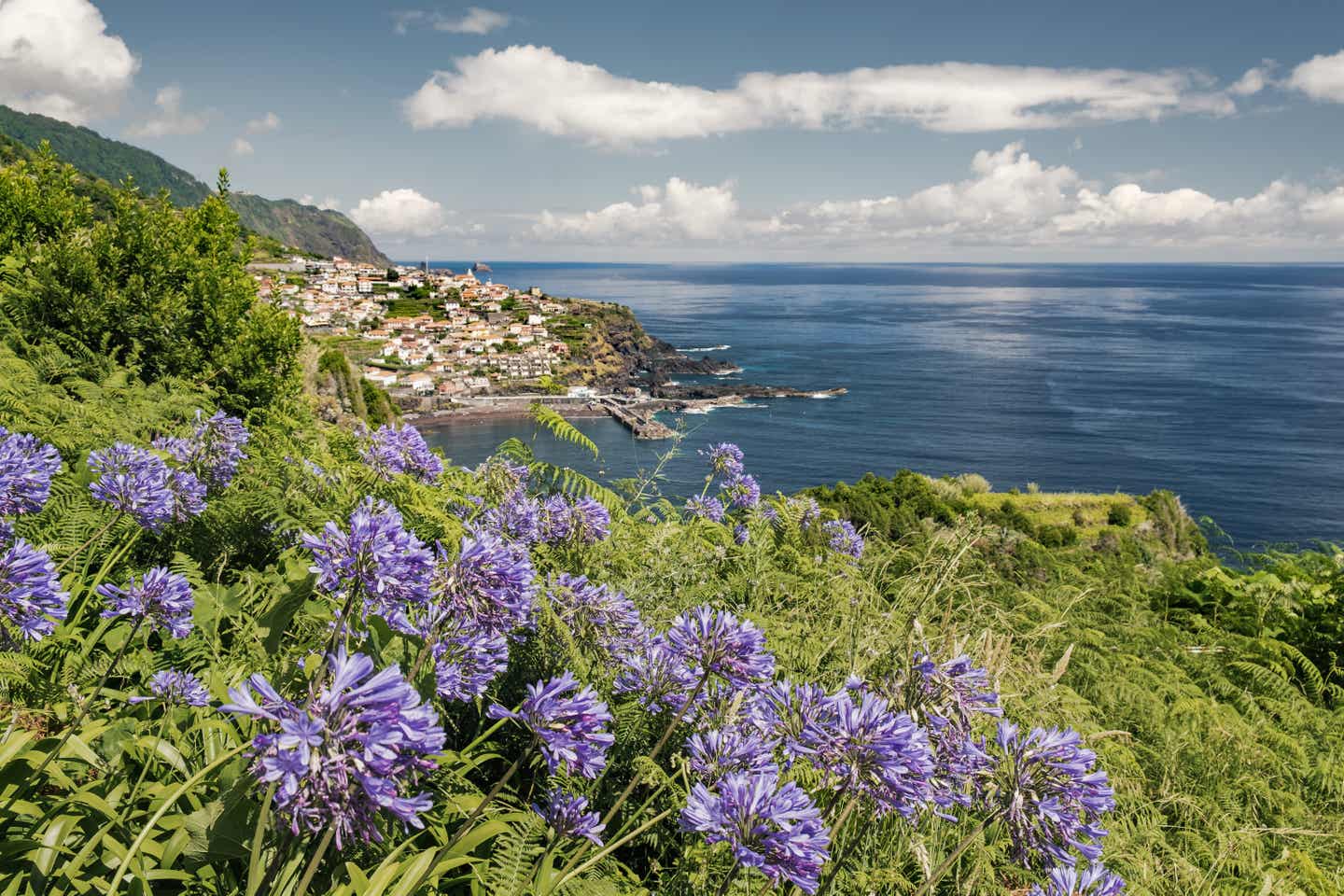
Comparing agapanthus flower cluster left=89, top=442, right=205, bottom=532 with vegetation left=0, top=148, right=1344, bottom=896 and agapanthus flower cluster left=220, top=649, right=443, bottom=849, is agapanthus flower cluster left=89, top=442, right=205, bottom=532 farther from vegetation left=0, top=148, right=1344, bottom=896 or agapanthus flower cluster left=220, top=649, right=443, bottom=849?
agapanthus flower cluster left=220, top=649, right=443, bottom=849

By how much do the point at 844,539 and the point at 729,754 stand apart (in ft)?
10.8

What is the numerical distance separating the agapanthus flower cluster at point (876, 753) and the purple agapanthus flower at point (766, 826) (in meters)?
0.11

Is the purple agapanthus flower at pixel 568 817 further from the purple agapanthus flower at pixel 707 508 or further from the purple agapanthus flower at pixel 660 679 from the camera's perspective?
the purple agapanthus flower at pixel 707 508

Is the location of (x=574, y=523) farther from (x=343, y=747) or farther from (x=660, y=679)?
(x=343, y=747)

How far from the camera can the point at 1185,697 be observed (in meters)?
4.50

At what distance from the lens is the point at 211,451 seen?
3.48m

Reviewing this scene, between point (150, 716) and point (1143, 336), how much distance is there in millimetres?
141433

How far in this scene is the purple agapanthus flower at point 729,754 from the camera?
1.74m

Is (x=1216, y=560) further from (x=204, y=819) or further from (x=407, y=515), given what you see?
(x=204, y=819)

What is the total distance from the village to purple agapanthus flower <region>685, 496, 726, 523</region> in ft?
184

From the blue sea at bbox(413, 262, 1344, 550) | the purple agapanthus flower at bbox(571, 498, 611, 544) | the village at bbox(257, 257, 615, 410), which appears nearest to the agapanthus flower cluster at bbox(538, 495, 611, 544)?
the purple agapanthus flower at bbox(571, 498, 611, 544)

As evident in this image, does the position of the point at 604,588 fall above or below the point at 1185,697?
above

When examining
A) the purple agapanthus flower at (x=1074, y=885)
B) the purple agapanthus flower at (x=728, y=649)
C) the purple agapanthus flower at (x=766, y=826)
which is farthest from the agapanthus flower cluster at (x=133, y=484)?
the purple agapanthus flower at (x=1074, y=885)

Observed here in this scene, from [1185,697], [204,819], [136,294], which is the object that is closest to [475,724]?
[204,819]
